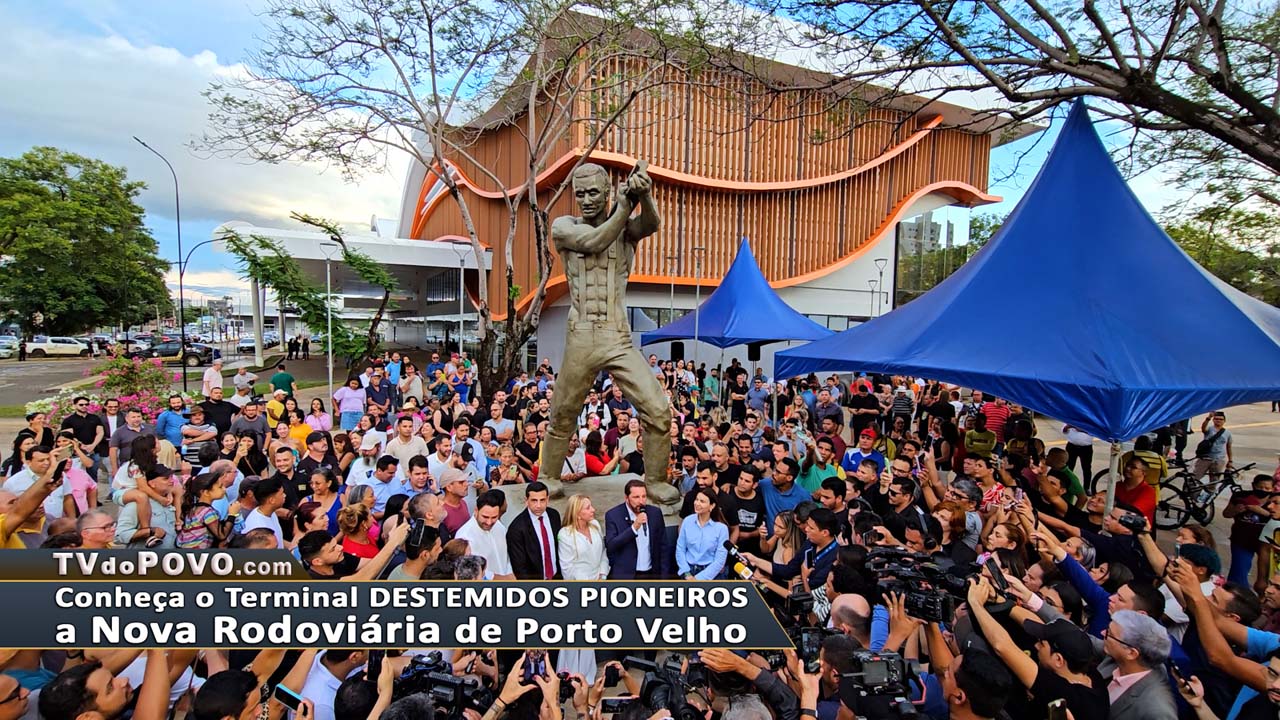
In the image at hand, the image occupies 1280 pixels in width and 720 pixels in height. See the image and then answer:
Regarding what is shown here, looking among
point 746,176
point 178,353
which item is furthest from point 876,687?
point 178,353

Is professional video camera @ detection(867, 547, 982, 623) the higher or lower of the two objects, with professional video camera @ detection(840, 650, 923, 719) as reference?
higher

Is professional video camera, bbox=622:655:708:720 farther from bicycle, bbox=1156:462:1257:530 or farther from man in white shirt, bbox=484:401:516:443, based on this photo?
bicycle, bbox=1156:462:1257:530

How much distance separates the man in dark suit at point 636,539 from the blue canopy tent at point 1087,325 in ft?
9.39

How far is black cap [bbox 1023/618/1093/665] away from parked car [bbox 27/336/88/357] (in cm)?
4248

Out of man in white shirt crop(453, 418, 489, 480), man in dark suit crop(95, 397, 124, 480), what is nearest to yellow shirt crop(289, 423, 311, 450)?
man in white shirt crop(453, 418, 489, 480)

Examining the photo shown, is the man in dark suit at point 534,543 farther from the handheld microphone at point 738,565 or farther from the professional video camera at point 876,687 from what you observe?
the professional video camera at point 876,687

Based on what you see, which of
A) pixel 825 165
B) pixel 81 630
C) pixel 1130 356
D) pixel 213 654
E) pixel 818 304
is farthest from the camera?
pixel 818 304

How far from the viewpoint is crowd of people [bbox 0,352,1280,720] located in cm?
257

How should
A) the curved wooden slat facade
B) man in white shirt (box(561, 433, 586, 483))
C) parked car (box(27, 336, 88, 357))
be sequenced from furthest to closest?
parked car (box(27, 336, 88, 357)) → the curved wooden slat facade → man in white shirt (box(561, 433, 586, 483))

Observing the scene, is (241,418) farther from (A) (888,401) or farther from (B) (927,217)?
(B) (927,217)

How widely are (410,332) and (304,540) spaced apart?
5185 cm

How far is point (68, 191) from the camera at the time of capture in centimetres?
2978

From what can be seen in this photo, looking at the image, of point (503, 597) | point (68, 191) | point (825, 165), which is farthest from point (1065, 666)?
point (68, 191)

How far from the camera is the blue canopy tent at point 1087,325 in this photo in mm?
4738
